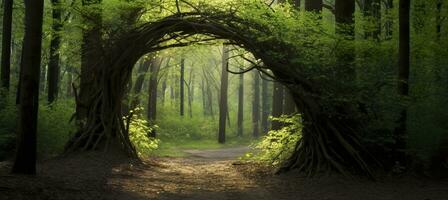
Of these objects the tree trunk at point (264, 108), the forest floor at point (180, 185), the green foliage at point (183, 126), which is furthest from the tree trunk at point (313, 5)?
the tree trunk at point (264, 108)

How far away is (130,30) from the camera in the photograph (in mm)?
13211

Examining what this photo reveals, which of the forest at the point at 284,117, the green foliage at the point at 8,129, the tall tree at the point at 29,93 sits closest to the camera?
the tall tree at the point at 29,93

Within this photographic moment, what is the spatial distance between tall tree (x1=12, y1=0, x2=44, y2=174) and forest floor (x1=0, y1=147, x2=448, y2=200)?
0.40 meters

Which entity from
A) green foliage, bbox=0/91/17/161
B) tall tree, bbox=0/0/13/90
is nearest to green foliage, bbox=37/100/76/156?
green foliage, bbox=0/91/17/161

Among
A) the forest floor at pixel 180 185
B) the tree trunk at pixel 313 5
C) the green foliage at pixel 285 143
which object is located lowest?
the forest floor at pixel 180 185

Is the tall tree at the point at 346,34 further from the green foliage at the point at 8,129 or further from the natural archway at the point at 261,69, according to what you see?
the green foliage at the point at 8,129

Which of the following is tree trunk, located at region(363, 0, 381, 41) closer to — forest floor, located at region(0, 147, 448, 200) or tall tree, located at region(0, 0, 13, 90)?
forest floor, located at region(0, 147, 448, 200)

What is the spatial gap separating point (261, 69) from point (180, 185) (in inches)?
140

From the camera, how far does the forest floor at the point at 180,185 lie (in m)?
7.99

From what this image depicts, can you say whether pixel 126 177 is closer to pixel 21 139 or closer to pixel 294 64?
pixel 21 139

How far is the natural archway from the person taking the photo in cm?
1109

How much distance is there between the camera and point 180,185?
10695 mm

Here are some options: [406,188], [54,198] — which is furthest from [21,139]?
[406,188]

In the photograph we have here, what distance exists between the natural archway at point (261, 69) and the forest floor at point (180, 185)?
0.71 meters
